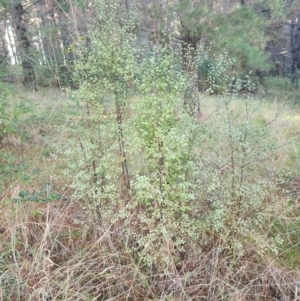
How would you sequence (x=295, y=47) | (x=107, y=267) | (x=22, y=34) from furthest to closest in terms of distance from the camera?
(x=295, y=47)
(x=22, y=34)
(x=107, y=267)

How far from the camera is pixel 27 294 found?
152cm

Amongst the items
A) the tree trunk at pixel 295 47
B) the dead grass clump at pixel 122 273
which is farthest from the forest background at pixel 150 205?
the tree trunk at pixel 295 47

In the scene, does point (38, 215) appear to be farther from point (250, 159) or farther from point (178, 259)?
point (250, 159)

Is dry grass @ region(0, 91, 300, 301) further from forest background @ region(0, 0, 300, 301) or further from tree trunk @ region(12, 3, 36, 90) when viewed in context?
tree trunk @ region(12, 3, 36, 90)

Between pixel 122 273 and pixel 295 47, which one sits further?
pixel 295 47

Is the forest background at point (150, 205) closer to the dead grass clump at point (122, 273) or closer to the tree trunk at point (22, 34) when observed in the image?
the dead grass clump at point (122, 273)

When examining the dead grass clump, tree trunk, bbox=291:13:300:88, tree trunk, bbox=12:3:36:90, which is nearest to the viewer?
the dead grass clump

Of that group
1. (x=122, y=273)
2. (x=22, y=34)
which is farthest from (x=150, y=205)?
(x=22, y=34)

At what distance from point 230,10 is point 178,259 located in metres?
4.04

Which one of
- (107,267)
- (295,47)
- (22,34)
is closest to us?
(107,267)

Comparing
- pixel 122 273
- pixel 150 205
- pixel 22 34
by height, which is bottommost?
pixel 122 273

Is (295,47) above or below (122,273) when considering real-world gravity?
above

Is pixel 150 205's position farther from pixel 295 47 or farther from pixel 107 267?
pixel 295 47

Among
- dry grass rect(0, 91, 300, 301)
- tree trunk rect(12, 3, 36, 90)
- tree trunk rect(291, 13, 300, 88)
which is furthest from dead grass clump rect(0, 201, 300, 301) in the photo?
tree trunk rect(291, 13, 300, 88)
